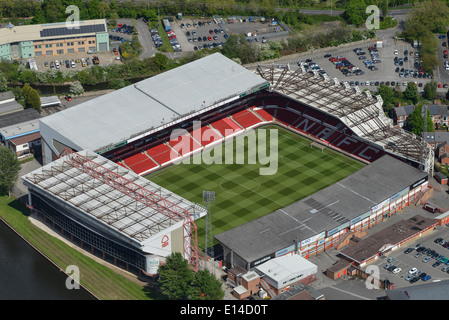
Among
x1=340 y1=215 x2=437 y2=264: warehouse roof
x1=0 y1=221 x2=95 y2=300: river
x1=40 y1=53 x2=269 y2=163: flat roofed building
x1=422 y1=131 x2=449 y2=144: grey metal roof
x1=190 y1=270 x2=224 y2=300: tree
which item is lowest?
x1=0 y1=221 x2=95 y2=300: river

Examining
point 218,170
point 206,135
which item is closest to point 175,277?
point 218,170

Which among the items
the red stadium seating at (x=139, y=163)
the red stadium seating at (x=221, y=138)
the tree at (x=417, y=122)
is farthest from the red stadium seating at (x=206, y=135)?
the tree at (x=417, y=122)

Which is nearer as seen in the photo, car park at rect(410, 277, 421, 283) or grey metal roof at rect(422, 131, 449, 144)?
car park at rect(410, 277, 421, 283)

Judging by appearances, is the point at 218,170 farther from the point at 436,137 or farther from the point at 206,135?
the point at 436,137

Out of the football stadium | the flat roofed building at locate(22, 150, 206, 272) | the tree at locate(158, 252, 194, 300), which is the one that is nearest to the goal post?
the football stadium

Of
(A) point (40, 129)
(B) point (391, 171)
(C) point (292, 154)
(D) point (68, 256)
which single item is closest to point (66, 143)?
(A) point (40, 129)

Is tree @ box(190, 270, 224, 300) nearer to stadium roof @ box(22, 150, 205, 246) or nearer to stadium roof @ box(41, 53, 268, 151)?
stadium roof @ box(22, 150, 205, 246)
